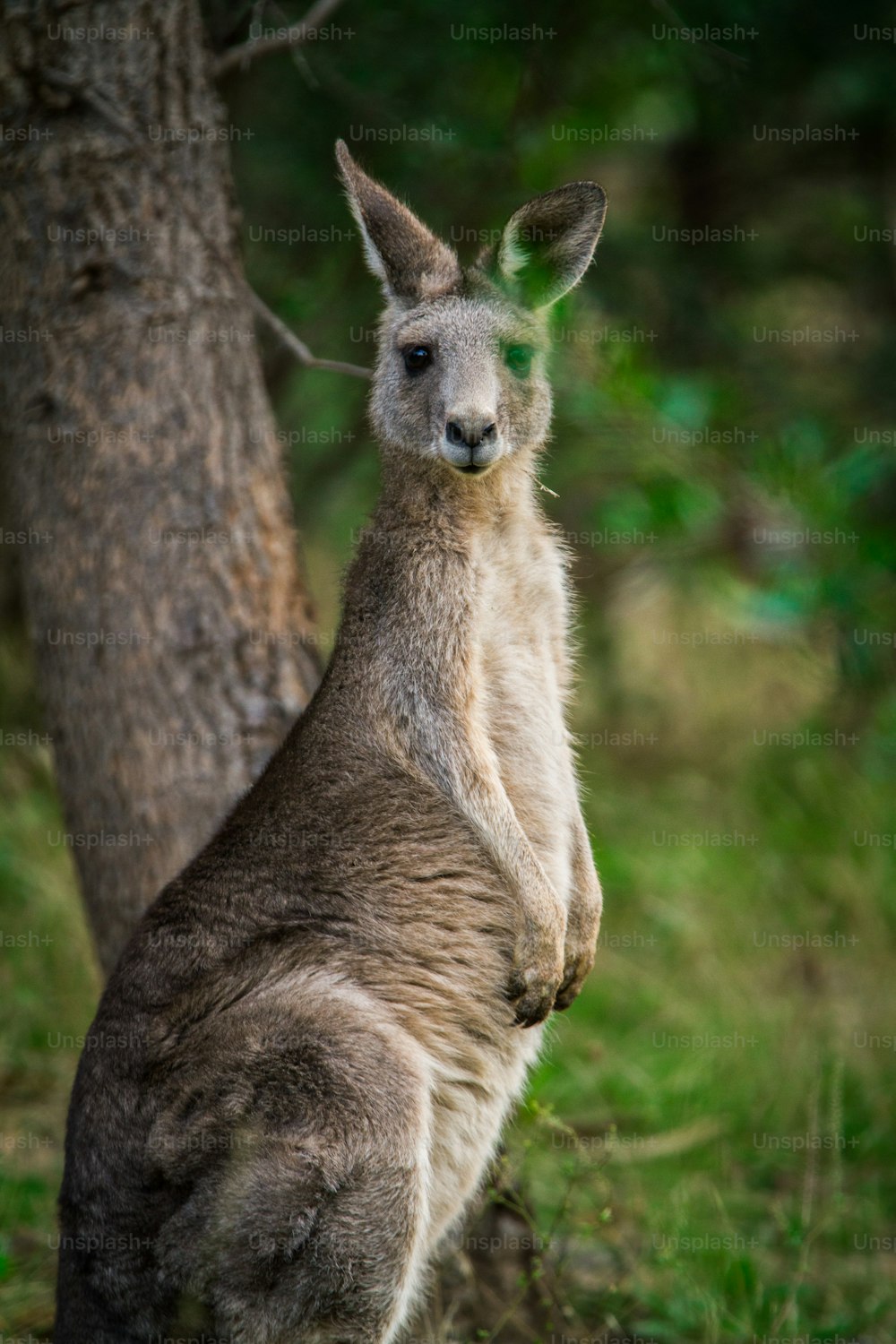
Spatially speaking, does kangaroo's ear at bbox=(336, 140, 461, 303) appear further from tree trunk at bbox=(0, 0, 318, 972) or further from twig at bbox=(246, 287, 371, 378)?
tree trunk at bbox=(0, 0, 318, 972)

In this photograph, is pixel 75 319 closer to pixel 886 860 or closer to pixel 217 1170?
pixel 217 1170

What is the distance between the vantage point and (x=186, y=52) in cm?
409

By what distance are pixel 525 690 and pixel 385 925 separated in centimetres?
85

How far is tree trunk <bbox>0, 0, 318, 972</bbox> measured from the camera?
4020mm

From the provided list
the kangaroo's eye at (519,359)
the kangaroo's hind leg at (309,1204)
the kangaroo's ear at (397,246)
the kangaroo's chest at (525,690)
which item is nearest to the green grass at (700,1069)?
the kangaroo's hind leg at (309,1204)

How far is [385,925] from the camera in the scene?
3.51m

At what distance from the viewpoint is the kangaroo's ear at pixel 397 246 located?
393cm

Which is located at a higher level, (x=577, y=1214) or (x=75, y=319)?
(x=75, y=319)

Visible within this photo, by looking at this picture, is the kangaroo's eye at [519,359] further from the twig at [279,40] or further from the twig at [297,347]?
the twig at [279,40]

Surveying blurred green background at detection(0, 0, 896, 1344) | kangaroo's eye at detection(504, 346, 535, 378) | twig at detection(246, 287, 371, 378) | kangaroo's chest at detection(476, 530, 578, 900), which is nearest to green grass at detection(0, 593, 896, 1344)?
blurred green background at detection(0, 0, 896, 1344)

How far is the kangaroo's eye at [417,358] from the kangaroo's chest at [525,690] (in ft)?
1.92

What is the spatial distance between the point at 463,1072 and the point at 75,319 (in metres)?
2.63

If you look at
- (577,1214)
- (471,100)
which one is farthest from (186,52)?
(577,1214)

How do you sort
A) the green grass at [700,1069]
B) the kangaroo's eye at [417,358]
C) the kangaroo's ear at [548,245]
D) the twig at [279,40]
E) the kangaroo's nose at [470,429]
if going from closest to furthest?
the kangaroo's nose at [470,429], the kangaroo's ear at [548,245], the kangaroo's eye at [417,358], the twig at [279,40], the green grass at [700,1069]
